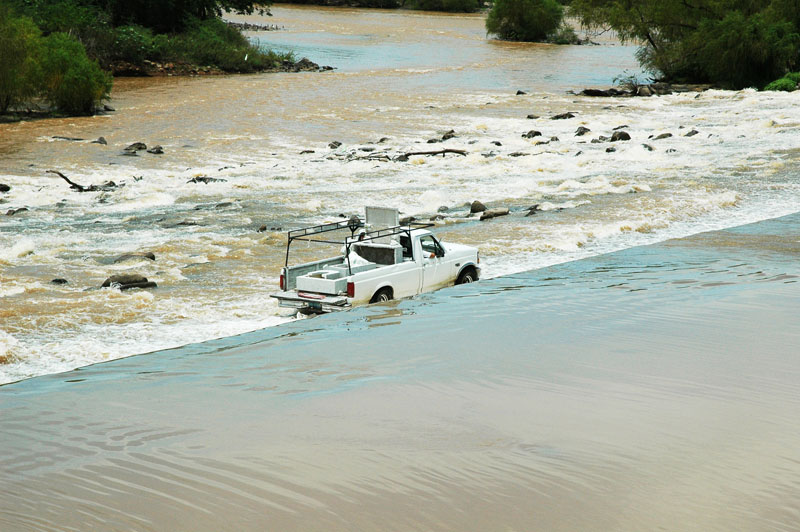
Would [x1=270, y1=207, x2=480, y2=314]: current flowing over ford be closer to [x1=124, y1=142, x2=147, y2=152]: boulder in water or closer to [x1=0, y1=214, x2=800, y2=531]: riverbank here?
[x1=0, y1=214, x2=800, y2=531]: riverbank

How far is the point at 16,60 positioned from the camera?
3428 centimetres

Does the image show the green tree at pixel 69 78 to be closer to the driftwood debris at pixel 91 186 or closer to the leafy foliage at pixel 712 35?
the driftwood debris at pixel 91 186

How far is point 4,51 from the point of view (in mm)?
33719

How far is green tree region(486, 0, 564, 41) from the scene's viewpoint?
72.4 meters

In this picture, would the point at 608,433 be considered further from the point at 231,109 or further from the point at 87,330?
the point at 231,109

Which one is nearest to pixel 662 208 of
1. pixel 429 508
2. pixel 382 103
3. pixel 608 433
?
pixel 608 433

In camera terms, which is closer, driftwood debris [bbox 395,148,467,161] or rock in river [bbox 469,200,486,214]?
rock in river [bbox 469,200,486,214]

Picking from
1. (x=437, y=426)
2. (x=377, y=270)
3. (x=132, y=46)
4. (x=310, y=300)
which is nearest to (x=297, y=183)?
(x=377, y=270)

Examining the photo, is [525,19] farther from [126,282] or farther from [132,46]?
[126,282]

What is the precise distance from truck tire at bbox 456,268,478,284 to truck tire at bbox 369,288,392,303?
1.61 m

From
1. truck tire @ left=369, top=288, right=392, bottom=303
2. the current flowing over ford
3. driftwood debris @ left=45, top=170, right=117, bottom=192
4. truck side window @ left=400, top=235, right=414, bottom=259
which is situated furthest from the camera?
driftwood debris @ left=45, top=170, right=117, bottom=192

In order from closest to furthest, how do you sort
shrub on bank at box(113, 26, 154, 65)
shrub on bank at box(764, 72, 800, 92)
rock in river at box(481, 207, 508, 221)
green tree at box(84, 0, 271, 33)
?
rock in river at box(481, 207, 508, 221) < shrub on bank at box(764, 72, 800, 92) < shrub on bank at box(113, 26, 154, 65) < green tree at box(84, 0, 271, 33)

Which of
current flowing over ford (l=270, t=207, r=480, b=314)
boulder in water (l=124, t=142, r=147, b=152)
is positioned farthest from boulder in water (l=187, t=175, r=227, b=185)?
current flowing over ford (l=270, t=207, r=480, b=314)

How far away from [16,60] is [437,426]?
3123 cm
